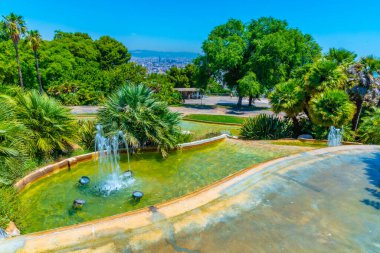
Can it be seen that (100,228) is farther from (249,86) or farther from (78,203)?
(249,86)

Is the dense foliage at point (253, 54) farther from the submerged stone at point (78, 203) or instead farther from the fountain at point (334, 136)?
the submerged stone at point (78, 203)

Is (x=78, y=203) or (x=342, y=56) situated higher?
(x=342, y=56)

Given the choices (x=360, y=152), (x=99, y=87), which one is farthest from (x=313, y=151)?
(x=99, y=87)

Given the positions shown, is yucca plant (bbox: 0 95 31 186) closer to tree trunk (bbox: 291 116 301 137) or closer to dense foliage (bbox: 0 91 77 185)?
dense foliage (bbox: 0 91 77 185)

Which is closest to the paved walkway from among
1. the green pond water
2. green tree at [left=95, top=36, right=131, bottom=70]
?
the green pond water

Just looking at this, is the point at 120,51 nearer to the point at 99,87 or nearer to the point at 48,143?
the point at 99,87

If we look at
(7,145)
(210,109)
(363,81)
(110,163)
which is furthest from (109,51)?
(7,145)

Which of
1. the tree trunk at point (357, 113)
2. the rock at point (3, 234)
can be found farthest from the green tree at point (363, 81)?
the rock at point (3, 234)
